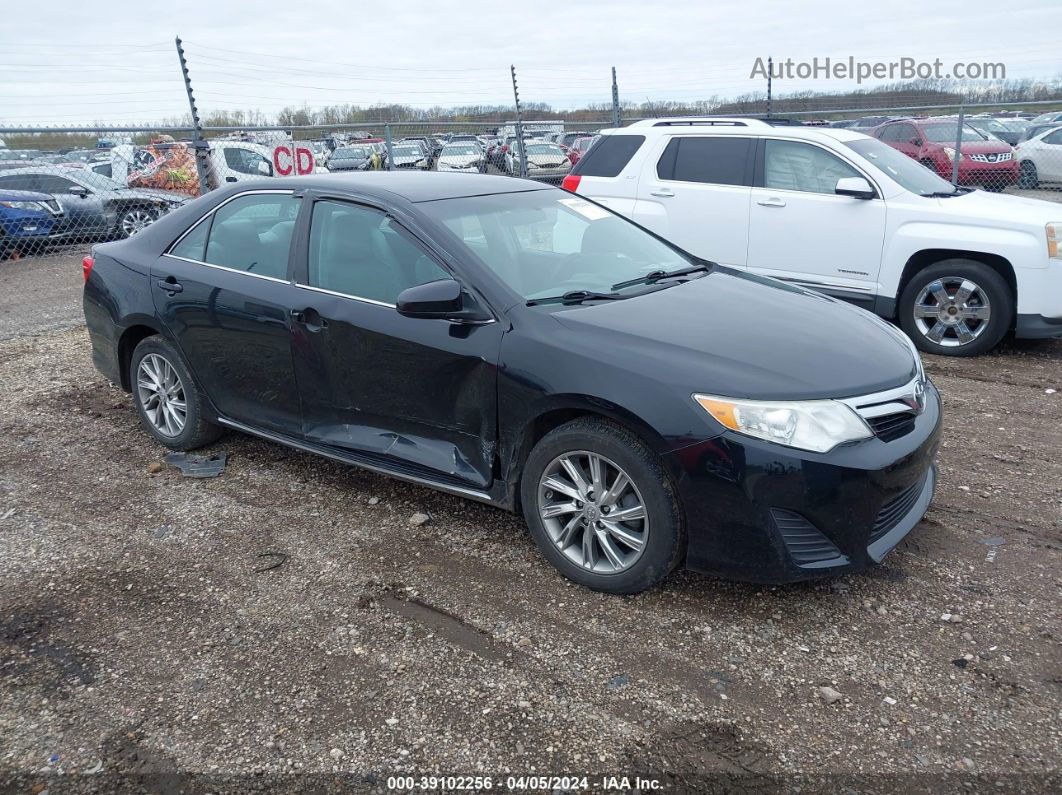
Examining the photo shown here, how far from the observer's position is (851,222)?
709cm

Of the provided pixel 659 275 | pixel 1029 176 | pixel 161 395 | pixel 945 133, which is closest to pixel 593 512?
pixel 659 275

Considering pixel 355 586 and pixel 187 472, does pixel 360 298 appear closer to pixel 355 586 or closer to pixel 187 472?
pixel 355 586

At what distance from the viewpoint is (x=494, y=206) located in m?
4.28

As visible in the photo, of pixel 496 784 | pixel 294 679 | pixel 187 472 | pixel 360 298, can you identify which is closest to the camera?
pixel 496 784

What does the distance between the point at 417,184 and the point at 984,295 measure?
188 inches

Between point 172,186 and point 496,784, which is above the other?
point 172,186

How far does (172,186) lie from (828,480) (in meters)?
15.2

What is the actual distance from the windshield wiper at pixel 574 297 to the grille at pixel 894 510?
1447 millimetres

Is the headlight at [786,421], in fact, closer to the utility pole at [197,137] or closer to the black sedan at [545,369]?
the black sedan at [545,369]

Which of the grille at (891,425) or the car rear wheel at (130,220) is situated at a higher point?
the car rear wheel at (130,220)

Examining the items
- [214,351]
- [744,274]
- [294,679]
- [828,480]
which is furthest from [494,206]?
[294,679]

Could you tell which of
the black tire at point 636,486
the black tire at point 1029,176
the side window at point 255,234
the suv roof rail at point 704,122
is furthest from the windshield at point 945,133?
the black tire at point 636,486

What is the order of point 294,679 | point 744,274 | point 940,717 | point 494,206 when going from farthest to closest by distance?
point 744,274
point 494,206
point 294,679
point 940,717

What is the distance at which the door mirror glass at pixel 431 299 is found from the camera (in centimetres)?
355
